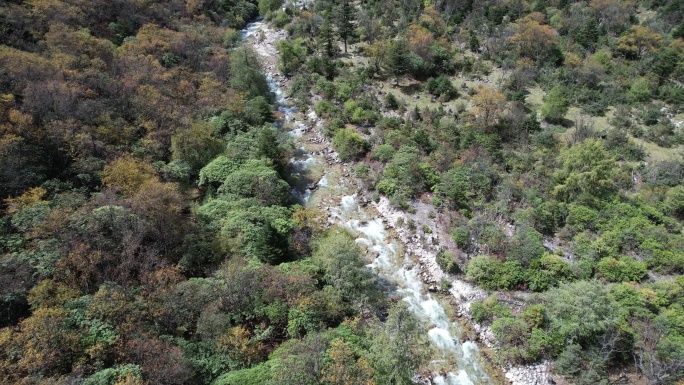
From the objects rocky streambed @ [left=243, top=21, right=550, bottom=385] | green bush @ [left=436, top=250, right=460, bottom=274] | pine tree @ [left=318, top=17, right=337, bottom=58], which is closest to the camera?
rocky streambed @ [left=243, top=21, right=550, bottom=385]

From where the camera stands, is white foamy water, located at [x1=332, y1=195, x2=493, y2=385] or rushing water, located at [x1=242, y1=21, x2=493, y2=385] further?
rushing water, located at [x1=242, y1=21, x2=493, y2=385]

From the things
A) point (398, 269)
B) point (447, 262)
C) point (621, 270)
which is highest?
point (621, 270)

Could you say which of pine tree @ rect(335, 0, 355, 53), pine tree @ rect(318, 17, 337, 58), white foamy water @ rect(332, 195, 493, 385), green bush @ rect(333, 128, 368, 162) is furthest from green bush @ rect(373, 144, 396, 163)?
pine tree @ rect(335, 0, 355, 53)

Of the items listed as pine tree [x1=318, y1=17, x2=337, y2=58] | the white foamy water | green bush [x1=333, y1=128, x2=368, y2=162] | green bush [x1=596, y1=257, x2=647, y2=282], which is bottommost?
the white foamy water

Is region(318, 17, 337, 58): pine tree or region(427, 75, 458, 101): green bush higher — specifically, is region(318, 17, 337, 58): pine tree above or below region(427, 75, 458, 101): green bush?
above

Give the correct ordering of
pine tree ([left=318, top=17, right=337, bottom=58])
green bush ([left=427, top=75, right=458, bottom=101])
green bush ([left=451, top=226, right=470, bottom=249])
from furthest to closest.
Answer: pine tree ([left=318, top=17, right=337, bottom=58]) → green bush ([left=427, top=75, right=458, bottom=101]) → green bush ([left=451, top=226, right=470, bottom=249])

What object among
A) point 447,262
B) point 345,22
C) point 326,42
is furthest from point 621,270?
point 345,22

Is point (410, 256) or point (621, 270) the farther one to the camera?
point (410, 256)

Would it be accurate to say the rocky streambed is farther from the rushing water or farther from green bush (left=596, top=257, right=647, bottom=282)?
green bush (left=596, top=257, right=647, bottom=282)

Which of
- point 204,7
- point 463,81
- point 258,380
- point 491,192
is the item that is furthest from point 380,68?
point 258,380

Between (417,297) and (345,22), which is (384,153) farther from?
(345,22)
